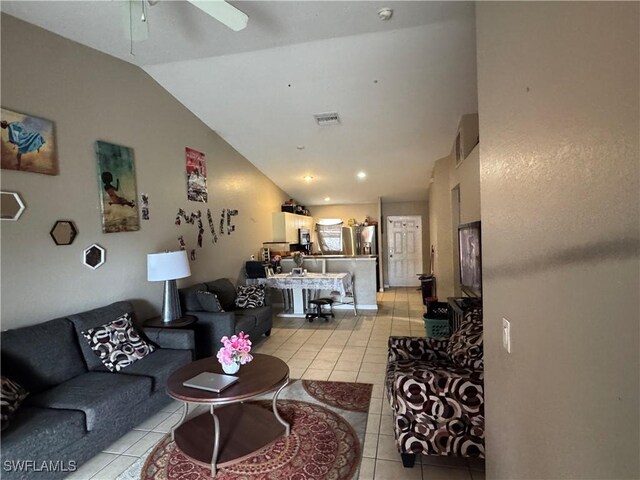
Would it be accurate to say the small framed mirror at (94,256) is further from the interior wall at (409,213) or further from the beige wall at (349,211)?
the interior wall at (409,213)

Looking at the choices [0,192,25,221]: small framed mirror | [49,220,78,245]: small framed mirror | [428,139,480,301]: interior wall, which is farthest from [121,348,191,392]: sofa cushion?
[428,139,480,301]: interior wall

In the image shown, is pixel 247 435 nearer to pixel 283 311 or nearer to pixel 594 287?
pixel 594 287

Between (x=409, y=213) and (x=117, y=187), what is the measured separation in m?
6.99

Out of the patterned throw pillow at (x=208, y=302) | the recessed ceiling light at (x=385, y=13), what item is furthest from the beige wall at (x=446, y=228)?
the patterned throw pillow at (x=208, y=302)

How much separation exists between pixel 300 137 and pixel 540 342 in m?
4.66

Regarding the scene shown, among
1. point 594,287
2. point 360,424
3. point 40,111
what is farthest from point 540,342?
point 40,111

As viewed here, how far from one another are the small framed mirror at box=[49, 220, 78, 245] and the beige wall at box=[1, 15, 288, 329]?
0.16 ft

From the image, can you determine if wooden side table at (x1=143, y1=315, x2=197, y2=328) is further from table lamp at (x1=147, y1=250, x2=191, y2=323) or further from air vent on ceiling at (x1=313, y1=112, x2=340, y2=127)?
air vent on ceiling at (x1=313, y1=112, x2=340, y2=127)

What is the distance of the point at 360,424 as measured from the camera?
2574 mm

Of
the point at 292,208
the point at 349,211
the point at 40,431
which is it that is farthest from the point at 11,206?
the point at 349,211

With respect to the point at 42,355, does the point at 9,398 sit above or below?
below

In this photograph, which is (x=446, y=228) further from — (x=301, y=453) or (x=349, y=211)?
(x=301, y=453)

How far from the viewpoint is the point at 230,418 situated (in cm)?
258

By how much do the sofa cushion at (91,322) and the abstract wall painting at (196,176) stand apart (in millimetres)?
1915
